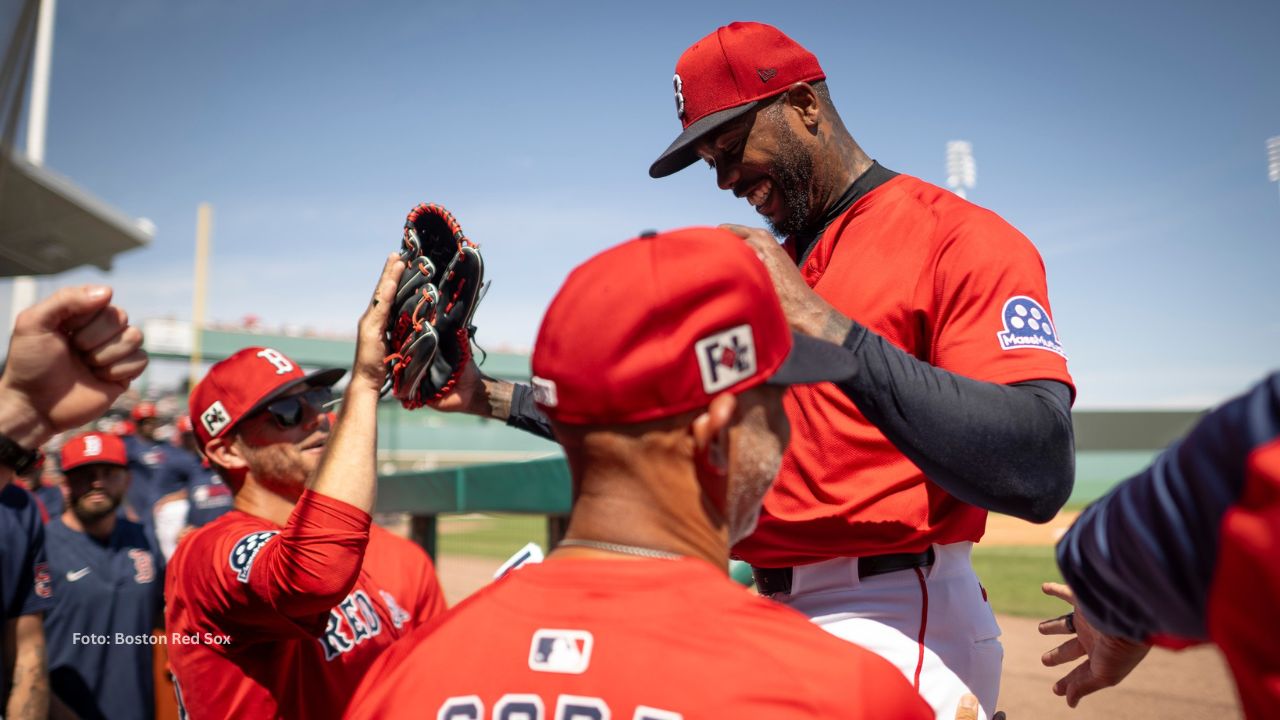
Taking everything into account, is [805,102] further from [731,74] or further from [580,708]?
[580,708]

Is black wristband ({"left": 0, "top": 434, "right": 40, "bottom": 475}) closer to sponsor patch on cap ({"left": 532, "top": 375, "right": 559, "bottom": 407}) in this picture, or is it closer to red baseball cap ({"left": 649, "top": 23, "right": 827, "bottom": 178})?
sponsor patch on cap ({"left": 532, "top": 375, "right": 559, "bottom": 407})

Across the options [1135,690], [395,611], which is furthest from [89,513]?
[1135,690]

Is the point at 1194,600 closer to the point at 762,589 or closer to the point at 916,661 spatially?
the point at 916,661

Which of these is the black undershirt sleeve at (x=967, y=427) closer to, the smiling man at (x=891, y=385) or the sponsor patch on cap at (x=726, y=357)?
the smiling man at (x=891, y=385)

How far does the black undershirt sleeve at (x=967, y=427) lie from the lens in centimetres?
171

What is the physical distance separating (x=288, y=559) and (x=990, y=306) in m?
1.91

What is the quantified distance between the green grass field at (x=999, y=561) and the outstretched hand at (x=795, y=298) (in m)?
5.99

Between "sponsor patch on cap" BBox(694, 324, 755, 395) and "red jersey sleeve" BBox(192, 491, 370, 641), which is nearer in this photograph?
"sponsor patch on cap" BBox(694, 324, 755, 395)

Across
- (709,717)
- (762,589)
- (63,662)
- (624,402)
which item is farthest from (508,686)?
(63,662)

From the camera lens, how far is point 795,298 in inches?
70.3

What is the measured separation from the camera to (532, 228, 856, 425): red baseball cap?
4.40ft

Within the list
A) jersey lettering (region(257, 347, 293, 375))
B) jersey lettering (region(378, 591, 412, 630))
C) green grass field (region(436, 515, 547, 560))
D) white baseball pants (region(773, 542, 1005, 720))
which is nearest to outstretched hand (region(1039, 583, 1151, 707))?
white baseball pants (region(773, 542, 1005, 720))

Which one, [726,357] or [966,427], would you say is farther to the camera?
[966,427]

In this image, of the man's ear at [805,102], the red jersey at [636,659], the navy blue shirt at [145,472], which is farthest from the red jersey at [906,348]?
the navy blue shirt at [145,472]
